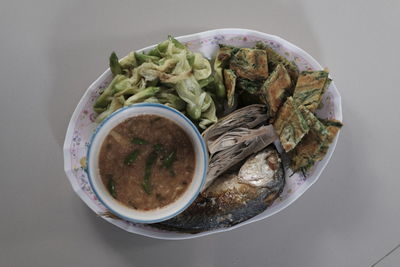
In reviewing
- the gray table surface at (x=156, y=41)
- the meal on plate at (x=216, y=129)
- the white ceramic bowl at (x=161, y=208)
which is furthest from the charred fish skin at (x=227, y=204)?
the gray table surface at (x=156, y=41)

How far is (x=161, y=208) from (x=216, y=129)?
1.02 feet

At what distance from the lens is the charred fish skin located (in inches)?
46.5

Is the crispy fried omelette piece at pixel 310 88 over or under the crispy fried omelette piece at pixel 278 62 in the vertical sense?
under

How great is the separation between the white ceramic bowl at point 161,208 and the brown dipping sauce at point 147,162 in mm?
12

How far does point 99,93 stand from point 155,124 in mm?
268

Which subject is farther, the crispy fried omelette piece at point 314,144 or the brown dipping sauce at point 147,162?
the crispy fried omelette piece at point 314,144

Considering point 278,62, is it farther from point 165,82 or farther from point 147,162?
point 147,162

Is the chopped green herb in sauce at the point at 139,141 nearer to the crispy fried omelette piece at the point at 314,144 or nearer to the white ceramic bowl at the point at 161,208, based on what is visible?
the white ceramic bowl at the point at 161,208

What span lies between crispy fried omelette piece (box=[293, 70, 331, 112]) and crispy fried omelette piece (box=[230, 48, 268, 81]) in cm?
11

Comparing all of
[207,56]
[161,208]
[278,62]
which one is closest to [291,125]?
[278,62]

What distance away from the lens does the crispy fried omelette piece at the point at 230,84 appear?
116 centimetres

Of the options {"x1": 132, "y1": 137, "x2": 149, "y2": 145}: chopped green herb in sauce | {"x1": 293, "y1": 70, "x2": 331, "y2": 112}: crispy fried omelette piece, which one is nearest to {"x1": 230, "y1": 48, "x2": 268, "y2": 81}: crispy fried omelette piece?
{"x1": 293, "y1": 70, "x2": 331, "y2": 112}: crispy fried omelette piece

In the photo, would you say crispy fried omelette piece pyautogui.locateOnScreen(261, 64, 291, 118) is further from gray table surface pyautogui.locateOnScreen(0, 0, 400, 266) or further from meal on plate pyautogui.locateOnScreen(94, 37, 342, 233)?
gray table surface pyautogui.locateOnScreen(0, 0, 400, 266)

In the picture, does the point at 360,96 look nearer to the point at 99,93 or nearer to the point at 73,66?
the point at 99,93
